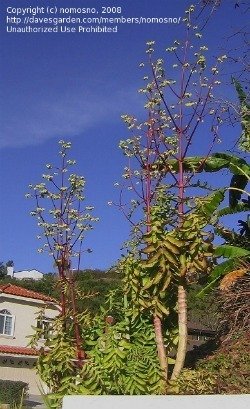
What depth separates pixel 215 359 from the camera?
7.70 meters

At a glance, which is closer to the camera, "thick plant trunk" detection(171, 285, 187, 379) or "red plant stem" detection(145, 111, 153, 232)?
"thick plant trunk" detection(171, 285, 187, 379)

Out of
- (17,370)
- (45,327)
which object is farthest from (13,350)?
(45,327)

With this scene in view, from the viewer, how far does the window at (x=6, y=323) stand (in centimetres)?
3144

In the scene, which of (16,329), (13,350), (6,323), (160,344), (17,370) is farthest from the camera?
(16,329)

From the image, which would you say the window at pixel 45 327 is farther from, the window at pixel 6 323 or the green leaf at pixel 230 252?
the window at pixel 6 323

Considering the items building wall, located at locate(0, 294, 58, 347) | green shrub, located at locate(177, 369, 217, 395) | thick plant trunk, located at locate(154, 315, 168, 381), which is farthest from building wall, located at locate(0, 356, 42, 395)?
green shrub, located at locate(177, 369, 217, 395)

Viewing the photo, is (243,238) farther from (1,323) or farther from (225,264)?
(1,323)

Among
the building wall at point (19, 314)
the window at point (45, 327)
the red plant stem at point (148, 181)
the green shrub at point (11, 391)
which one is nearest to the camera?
the red plant stem at point (148, 181)

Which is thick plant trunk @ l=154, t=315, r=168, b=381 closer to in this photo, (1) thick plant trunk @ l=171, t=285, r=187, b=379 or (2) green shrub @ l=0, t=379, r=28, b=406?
(1) thick plant trunk @ l=171, t=285, r=187, b=379

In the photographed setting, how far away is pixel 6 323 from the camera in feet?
104

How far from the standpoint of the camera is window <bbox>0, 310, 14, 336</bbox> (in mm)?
31438

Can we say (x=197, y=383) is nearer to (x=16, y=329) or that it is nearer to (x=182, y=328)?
(x=182, y=328)

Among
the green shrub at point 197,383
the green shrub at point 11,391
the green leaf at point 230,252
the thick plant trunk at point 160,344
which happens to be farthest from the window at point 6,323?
the green shrub at point 197,383

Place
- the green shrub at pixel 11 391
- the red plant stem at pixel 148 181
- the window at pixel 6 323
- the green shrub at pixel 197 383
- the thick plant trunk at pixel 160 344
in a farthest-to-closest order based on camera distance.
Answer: the window at pixel 6 323
the green shrub at pixel 11 391
the red plant stem at pixel 148 181
the thick plant trunk at pixel 160 344
the green shrub at pixel 197 383
